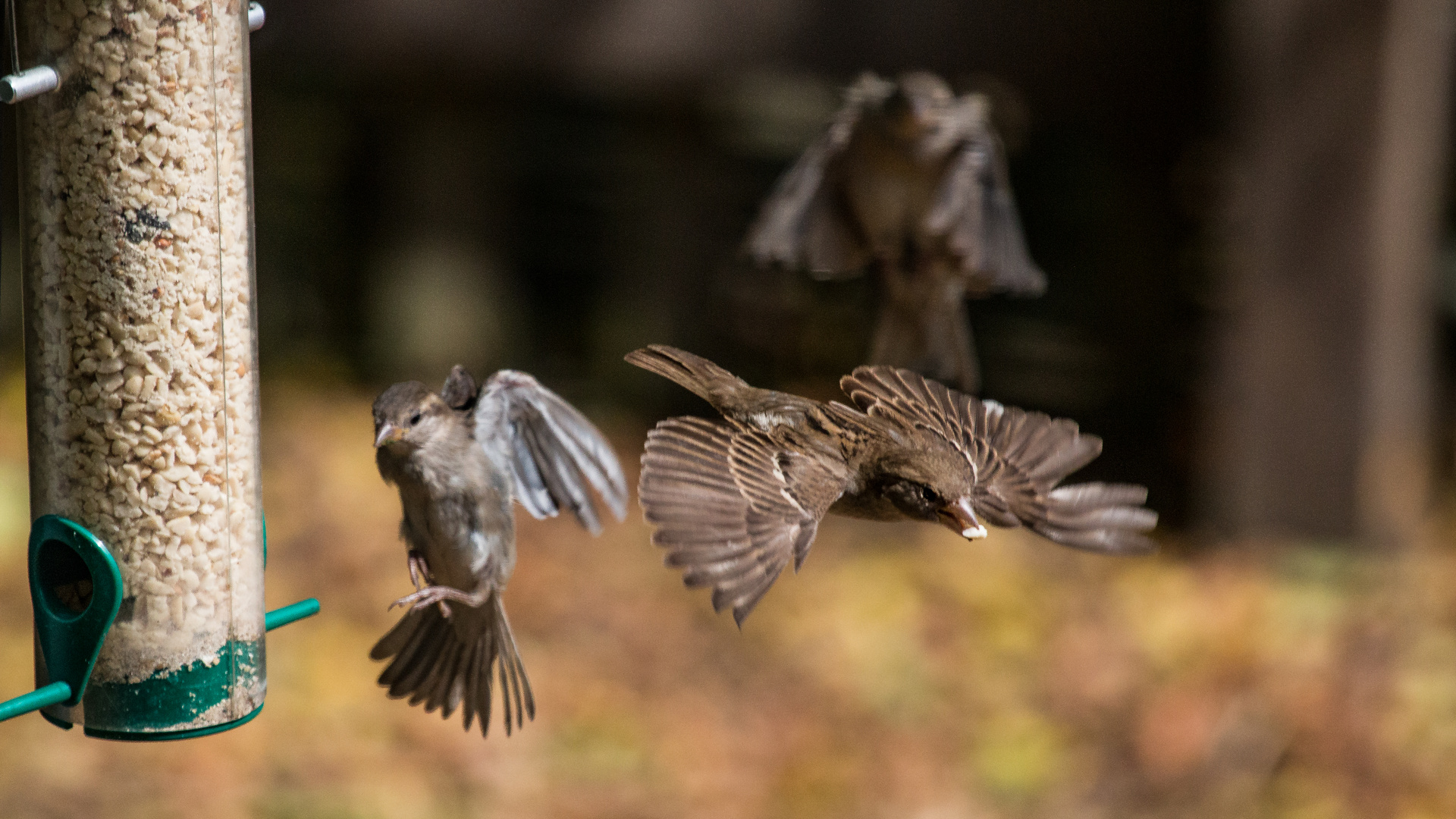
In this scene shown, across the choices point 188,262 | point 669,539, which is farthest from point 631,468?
point 669,539

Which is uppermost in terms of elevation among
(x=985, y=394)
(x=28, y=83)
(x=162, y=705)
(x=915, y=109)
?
(x=28, y=83)

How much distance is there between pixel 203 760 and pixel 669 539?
354 cm

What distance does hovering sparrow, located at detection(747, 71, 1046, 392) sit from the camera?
3078mm

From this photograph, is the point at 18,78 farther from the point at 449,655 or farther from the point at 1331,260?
the point at 1331,260

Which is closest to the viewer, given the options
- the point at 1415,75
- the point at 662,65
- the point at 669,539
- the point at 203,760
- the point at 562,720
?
the point at 669,539

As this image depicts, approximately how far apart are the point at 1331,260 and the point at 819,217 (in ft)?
12.8

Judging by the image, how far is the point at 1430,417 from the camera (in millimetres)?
7352

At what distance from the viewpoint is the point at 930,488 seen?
2271mm

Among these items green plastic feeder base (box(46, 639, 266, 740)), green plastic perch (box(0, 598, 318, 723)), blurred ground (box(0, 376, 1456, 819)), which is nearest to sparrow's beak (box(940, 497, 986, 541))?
green plastic perch (box(0, 598, 318, 723))

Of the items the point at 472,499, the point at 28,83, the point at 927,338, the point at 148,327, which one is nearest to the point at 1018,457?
the point at 927,338

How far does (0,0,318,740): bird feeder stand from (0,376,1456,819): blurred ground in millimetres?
2353

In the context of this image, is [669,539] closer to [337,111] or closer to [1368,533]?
[1368,533]

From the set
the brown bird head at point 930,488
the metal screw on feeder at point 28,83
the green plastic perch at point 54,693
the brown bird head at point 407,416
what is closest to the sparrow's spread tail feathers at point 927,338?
the brown bird head at point 930,488

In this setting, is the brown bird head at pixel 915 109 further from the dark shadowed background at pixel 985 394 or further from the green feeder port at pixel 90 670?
the green feeder port at pixel 90 670
